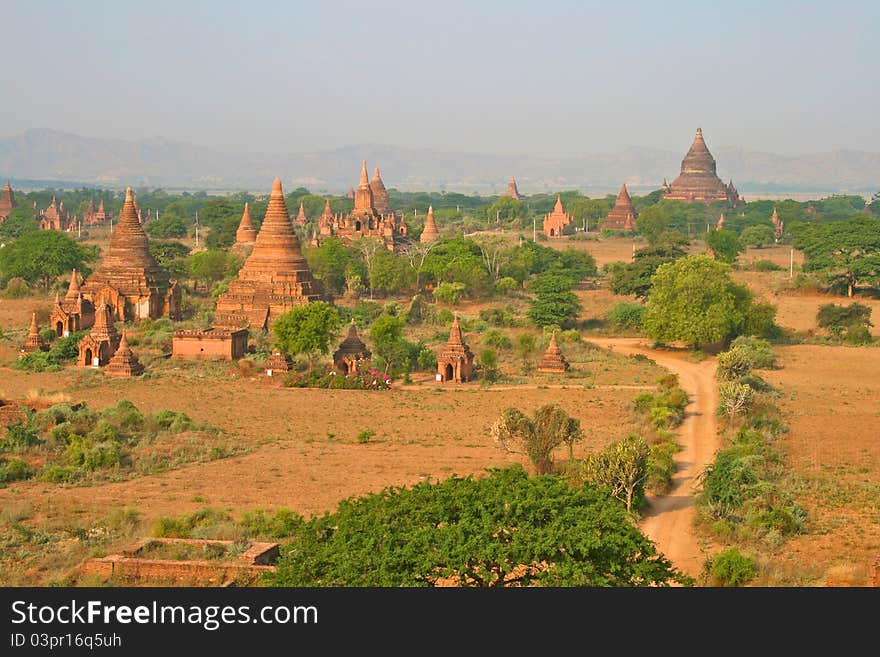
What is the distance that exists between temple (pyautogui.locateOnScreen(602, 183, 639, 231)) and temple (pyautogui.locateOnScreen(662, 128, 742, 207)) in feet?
81.3

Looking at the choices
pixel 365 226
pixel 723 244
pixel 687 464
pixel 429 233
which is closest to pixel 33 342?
pixel 687 464

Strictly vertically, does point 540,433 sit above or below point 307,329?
below

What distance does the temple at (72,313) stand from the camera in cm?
4462

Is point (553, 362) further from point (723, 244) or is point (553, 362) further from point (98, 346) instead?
point (723, 244)

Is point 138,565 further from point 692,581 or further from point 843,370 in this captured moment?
point 843,370

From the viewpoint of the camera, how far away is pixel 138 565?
16891 millimetres

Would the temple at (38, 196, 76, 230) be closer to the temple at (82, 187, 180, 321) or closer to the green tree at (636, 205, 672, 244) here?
the green tree at (636, 205, 672, 244)

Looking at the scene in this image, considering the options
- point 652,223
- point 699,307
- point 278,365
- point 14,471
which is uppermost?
point 652,223

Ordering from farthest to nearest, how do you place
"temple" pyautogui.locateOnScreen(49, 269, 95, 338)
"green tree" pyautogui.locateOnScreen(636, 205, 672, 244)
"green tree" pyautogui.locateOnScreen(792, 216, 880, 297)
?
1. "green tree" pyautogui.locateOnScreen(636, 205, 672, 244)
2. "green tree" pyautogui.locateOnScreen(792, 216, 880, 297)
3. "temple" pyautogui.locateOnScreen(49, 269, 95, 338)

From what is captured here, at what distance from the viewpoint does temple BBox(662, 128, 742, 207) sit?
135 m

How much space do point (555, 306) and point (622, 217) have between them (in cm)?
6296

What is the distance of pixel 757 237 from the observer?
9244 centimetres

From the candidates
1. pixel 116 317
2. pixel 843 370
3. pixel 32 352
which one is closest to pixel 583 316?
pixel 843 370

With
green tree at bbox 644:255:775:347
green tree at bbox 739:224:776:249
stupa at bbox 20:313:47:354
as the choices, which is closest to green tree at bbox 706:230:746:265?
green tree at bbox 739:224:776:249
